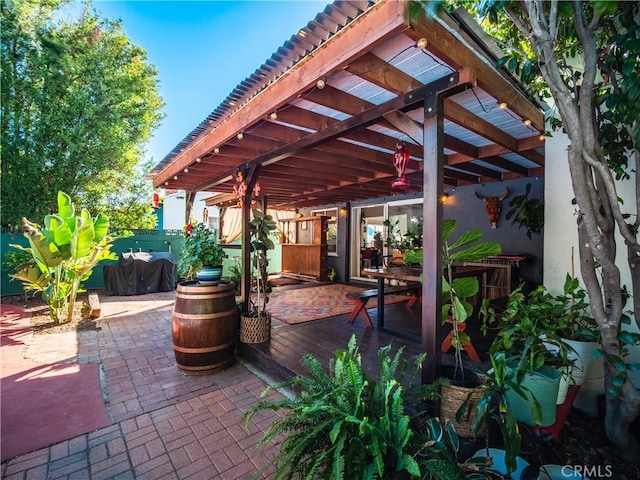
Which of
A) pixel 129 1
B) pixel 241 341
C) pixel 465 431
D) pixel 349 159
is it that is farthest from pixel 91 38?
pixel 465 431

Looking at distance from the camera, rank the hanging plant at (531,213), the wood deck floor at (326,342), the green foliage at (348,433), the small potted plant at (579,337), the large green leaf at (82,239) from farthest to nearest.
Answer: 1. the hanging plant at (531,213)
2. the large green leaf at (82,239)
3. the wood deck floor at (326,342)
4. the small potted plant at (579,337)
5. the green foliage at (348,433)

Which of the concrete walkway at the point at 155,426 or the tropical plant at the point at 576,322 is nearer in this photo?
the concrete walkway at the point at 155,426

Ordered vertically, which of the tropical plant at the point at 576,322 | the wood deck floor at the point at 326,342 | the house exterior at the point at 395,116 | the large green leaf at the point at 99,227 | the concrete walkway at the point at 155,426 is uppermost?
the house exterior at the point at 395,116

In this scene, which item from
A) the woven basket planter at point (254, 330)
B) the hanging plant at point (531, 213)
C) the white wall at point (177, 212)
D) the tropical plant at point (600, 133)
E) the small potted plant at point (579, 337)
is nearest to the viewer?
the tropical plant at point (600, 133)

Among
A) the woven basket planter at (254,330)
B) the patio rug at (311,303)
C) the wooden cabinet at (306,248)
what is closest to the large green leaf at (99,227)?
the patio rug at (311,303)

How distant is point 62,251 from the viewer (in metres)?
4.29

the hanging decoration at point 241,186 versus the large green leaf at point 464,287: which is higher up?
the hanging decoration at point 241,186

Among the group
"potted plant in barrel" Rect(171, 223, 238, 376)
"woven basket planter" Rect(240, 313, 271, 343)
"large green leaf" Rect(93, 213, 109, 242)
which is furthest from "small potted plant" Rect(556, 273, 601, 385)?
"large green leaf" Rect(93, 213, 109, 242)

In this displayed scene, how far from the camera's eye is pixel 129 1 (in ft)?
14.4

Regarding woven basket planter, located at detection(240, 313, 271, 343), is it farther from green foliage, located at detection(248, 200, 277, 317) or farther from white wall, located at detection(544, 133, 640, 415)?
white wall, located at detection(544, 133, 640, 415)

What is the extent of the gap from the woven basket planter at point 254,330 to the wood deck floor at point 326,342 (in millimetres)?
74

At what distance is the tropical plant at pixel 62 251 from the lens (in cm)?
420

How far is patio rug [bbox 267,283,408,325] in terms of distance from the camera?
15.8 ft

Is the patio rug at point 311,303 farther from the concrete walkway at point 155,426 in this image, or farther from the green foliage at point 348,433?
the green foliage at point 348,433
